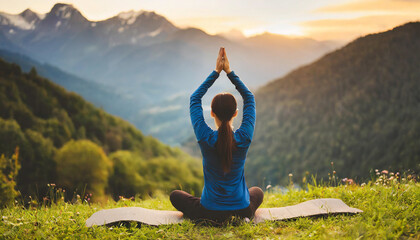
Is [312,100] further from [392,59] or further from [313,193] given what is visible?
[313,193]

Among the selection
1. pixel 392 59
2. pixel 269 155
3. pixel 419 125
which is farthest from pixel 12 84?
pixel 392 59

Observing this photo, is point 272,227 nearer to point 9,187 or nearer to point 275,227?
point 275,227

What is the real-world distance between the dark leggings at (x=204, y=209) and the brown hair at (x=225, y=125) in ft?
2.55

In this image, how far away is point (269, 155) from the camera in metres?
101

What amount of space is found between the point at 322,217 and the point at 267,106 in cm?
11699

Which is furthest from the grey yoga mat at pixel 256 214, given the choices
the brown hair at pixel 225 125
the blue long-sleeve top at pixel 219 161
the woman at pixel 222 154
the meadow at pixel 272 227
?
the brown hair at pixel 225 125

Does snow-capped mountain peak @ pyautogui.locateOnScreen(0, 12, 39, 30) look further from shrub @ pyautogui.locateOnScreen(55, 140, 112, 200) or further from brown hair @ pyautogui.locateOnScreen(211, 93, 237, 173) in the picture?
brown hair @ pyautogui.locateOnScreen(211, 93, 237, 173)

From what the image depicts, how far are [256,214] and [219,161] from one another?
1.27 metres

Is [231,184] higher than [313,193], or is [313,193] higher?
[231,184]

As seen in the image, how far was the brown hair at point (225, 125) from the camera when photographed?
3.11m

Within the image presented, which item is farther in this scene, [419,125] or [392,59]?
[392,59]

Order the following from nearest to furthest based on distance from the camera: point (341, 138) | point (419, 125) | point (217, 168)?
1. point (217, 168)
2. point (419, 125)
3. point (341, 138)

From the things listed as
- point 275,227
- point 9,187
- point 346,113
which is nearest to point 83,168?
point 9,187

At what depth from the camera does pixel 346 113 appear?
95.0 m
